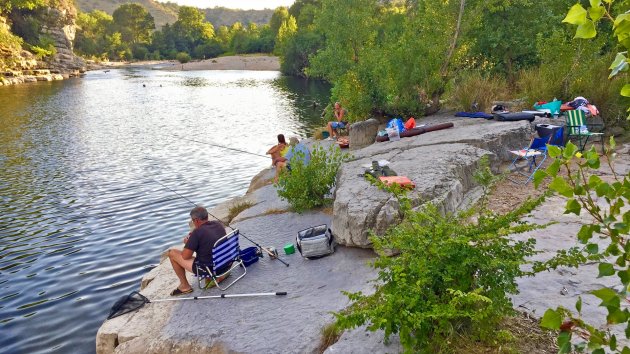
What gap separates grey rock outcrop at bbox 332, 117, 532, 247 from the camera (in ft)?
23.7

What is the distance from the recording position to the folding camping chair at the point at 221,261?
23.4 feet

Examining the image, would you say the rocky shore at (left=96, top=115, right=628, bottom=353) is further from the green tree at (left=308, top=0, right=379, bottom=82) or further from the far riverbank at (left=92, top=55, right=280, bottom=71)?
the far riverbank at (left=92, top=55, right=280, bottom=71)

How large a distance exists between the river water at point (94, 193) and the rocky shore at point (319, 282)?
1694mm

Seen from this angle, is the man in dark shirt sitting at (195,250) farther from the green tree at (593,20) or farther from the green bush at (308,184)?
the green tree at (593,20)

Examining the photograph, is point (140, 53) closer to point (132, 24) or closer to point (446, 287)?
point (132, 24)

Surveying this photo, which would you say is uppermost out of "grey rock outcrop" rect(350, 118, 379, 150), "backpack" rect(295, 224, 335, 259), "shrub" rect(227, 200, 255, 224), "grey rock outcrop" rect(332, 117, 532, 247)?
"grey rock outcrop" rect(332, 117, 532, 247)

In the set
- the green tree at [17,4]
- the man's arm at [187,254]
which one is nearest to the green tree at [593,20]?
the man's arm at [187,254]

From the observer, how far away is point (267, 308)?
256 inches

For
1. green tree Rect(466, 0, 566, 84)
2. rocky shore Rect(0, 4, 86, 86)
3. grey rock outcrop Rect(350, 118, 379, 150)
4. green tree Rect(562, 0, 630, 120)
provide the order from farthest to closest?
rocky shore Rect(0, 4, 86, 86) → green tree Rect(466, 0, 566, 84) → grey rock outcrop Rect(350, 118, 379, 150) → green tree Rect(562, 0, 630, 120)

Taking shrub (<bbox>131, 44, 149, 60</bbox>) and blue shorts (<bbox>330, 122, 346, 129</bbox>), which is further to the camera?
shrub (<bbox>131, 44, 149, 60</bbox>)

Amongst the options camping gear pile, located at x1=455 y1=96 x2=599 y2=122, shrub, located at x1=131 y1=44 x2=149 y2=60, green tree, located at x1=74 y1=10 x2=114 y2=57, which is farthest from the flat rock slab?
shrub, located at x1=131 y1=44 x2=149 y2=60

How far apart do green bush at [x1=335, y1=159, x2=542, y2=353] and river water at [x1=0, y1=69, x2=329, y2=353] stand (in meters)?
5.99

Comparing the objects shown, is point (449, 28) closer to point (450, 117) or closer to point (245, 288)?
point (450, 117)

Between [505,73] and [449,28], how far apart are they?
171 inches
